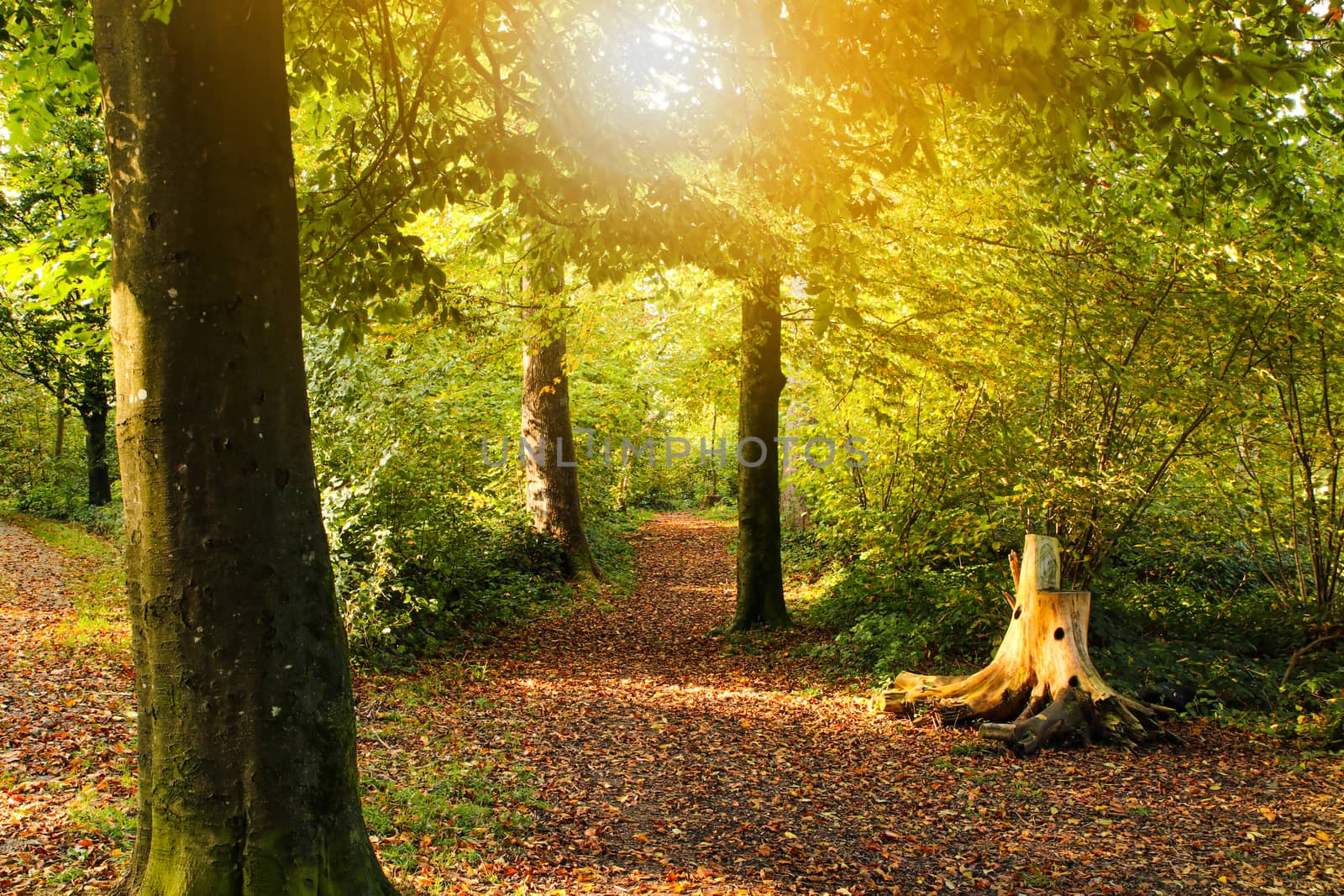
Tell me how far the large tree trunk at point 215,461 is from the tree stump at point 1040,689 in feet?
17.6

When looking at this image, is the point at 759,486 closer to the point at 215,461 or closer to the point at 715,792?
the point at 715,792

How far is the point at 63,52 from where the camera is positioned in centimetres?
477

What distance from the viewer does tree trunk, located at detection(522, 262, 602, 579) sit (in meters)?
12.7

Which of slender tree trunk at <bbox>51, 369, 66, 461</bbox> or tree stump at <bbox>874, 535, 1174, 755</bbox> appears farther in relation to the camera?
slender tree trunk at <bbox>51, 369, 66, 461</bbox>

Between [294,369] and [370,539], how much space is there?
19.3 feet

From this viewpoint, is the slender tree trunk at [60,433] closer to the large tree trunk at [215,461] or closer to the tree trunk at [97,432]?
the tree trunk at [97,432]

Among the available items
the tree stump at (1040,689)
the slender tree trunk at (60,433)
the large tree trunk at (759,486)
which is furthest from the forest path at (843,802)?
the slender tree trunk at (60,433)

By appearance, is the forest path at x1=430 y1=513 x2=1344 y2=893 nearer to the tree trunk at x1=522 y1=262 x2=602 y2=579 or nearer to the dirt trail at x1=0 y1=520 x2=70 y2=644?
the tree trunk at x1=522 y1=262 x2=602 y2=579

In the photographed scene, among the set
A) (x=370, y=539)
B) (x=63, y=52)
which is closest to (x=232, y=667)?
(x=63, y=52)

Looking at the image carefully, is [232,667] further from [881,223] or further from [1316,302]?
[1316,302]

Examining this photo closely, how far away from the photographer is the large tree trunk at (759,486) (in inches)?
396

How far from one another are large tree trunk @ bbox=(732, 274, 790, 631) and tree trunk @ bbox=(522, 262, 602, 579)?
3442 millimetres

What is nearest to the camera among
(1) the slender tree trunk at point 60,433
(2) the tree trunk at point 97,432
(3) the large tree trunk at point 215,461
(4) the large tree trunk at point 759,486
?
(3) the large tree trunk at point 215,461

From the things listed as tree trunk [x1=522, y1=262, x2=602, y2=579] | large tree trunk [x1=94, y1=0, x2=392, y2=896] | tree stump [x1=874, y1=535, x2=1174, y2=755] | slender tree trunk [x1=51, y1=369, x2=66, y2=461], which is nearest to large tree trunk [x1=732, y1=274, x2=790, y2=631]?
tree stump [x1=874, y1=535, x2=1174, y2=755]
